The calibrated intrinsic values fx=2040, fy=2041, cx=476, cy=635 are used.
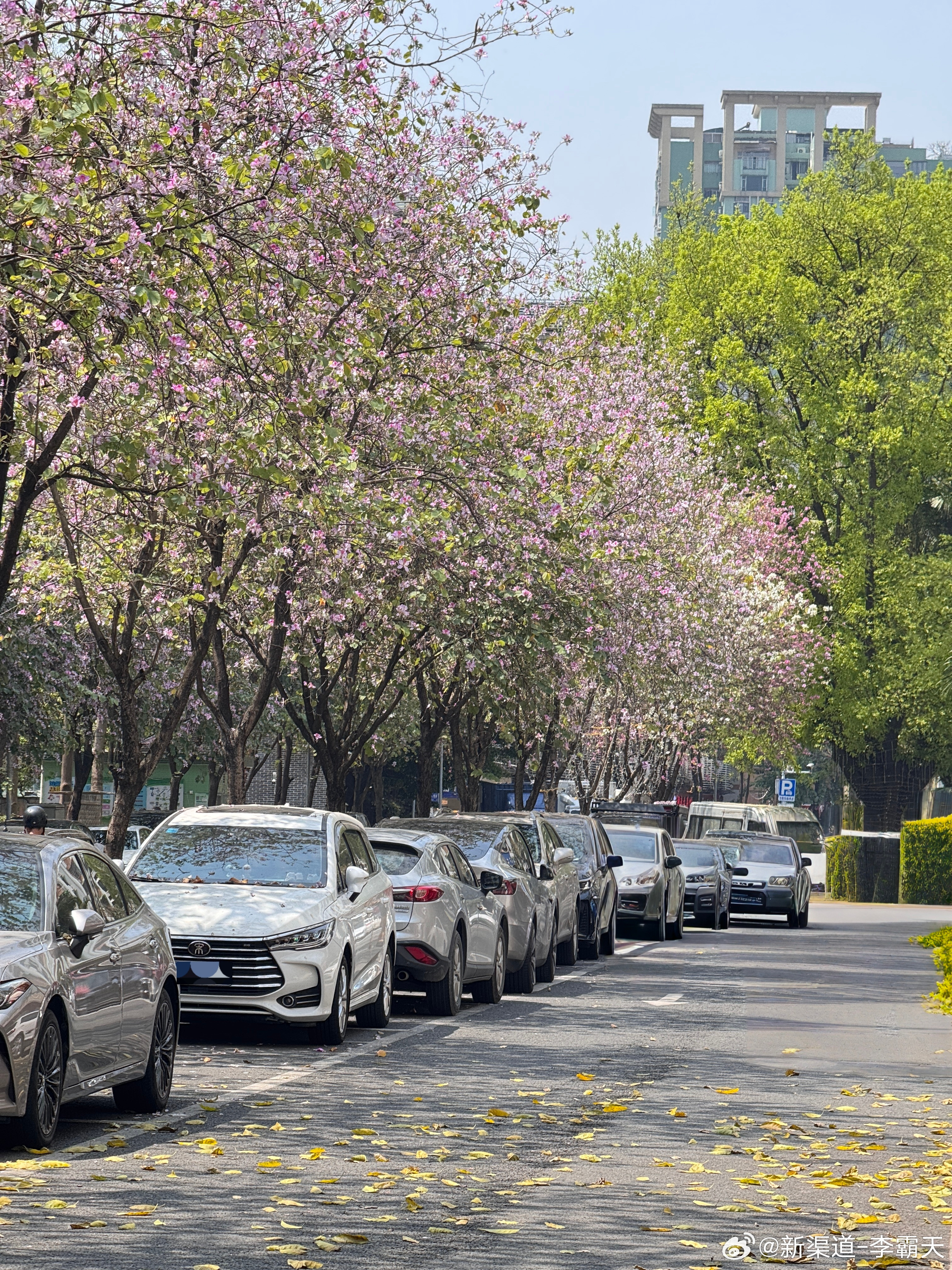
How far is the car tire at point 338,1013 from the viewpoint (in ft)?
45.9

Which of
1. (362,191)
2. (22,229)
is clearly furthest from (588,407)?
(22,229)

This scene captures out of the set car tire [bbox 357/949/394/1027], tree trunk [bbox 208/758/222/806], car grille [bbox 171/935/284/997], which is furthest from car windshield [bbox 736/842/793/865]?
car grille [bbox 171/935/284/997]

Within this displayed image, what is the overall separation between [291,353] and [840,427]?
113ft

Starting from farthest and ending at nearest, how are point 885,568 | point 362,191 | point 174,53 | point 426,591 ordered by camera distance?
point 885,568 < point 426,591 < point 362,191 < point 174,53

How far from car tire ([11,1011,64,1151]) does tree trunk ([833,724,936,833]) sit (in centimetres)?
4493

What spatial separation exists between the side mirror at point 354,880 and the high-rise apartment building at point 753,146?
492 ft

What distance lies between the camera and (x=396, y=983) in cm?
1747

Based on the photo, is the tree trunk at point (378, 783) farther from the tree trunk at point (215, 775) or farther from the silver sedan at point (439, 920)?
the silver sedan at point (439, 920)

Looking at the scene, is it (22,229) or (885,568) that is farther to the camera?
(885,568)

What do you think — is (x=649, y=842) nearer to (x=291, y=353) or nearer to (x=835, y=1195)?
(x=291, y=353)

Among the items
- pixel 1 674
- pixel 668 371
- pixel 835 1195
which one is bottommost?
pixel 835 1195

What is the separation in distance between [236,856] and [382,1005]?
173 cm

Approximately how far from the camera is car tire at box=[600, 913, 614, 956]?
2697 cm

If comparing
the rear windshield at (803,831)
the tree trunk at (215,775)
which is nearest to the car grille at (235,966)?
the tree trunk at (215,775)
